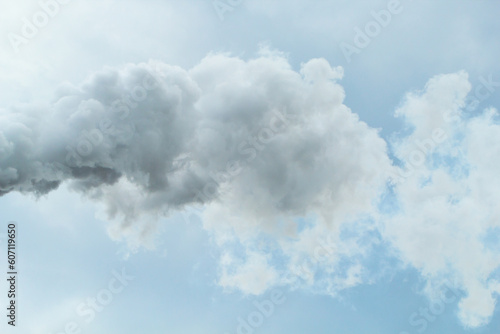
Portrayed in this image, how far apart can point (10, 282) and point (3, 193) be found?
9.57 metres

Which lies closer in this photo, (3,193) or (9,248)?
(9,248)

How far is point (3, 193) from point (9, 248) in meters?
7.63

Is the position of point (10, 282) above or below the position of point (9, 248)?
below

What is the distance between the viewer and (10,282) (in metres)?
25.1

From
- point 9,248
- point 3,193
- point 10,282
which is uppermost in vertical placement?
point 3,193

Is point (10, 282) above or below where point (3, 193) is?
below

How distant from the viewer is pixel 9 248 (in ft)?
82.5

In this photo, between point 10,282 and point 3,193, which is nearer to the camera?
point 10,282

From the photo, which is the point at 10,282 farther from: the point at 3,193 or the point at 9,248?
the point at 3,193

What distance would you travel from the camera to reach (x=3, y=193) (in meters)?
29.8

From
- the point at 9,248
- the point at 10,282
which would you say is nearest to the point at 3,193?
the point at 9,248

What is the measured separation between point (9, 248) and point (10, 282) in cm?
282

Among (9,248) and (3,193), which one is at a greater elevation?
(3,193)
